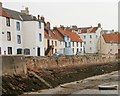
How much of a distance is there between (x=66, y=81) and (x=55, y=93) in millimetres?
8124

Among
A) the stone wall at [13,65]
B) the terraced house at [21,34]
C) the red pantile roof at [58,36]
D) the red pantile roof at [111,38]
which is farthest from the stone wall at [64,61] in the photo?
the red pantile roof at [111,38]

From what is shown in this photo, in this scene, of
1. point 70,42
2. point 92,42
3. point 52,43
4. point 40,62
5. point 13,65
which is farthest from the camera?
point 92,42

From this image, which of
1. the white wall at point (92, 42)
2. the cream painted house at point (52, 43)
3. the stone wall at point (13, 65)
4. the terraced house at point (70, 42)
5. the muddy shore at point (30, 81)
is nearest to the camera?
the muddy shore at point (30, 81)

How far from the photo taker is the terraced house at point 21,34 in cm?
4018

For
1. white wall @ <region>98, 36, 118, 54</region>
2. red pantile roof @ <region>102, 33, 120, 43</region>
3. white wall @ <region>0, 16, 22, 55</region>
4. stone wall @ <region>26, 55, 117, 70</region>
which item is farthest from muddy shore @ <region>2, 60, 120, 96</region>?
red pantile roof @ <region>102, 33, 120, 43</region>

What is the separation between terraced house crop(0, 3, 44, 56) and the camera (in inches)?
1582

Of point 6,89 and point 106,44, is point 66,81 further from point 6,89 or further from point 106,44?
point 106,44

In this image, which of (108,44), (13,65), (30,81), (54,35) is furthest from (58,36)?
(13,65)

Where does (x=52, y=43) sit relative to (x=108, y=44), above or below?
below

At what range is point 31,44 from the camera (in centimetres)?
4450

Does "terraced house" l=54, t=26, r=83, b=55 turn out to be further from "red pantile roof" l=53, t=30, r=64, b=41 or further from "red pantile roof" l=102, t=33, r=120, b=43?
"red pantile roof" l=102, t=33, r=120, b=43

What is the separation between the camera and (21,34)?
4384 centimetres

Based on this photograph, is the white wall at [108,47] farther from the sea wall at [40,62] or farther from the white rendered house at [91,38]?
the sea wall at [40,62]

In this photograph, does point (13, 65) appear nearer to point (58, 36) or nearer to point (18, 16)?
point (18, 16)
